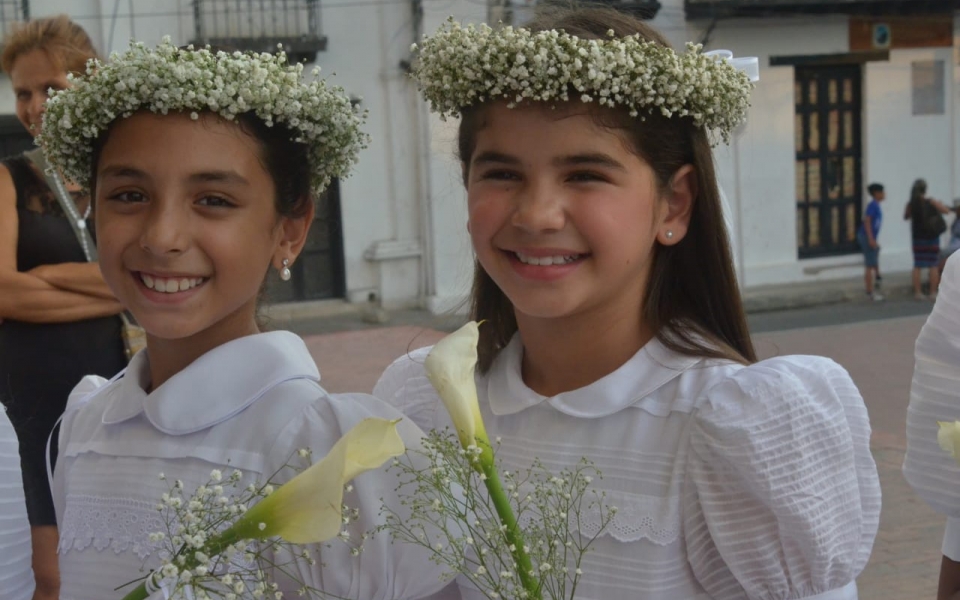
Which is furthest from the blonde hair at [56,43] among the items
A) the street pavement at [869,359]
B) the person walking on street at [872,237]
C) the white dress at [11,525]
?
the person walking on street at [872,237]

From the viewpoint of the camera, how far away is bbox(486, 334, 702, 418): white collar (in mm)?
1830

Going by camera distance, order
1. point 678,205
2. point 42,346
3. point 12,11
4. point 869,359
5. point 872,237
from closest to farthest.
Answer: point 678,205
point 42,346
point 869,359
point 12,11
point 872,237

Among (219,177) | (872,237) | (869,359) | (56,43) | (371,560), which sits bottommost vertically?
(869,359)

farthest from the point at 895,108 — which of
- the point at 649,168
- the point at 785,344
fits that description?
the point at 649,168

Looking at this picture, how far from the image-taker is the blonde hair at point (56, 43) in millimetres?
3074

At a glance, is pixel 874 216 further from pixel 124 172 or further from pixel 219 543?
pixel 219 543

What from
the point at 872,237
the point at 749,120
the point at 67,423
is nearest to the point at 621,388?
the point at 67,423

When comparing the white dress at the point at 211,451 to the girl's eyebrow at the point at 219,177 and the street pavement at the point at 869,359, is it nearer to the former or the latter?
the girl's eyebrow at the point at 219,177

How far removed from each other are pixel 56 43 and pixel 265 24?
10.6 m

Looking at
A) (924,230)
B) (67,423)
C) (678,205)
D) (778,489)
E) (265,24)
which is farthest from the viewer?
(924,230)

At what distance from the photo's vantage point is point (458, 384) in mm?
1190

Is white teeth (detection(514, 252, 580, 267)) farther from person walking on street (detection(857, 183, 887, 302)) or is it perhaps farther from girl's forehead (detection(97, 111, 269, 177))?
person walking on street (detection(857, 183, 887, 302))

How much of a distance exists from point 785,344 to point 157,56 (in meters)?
9.46

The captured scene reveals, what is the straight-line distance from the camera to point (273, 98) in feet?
6.03
